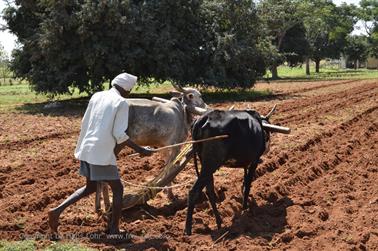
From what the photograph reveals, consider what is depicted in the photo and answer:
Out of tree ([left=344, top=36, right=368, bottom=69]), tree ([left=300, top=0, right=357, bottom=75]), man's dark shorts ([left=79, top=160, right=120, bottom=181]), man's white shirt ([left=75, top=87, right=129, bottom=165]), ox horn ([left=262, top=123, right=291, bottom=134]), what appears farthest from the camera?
tree ([left=344, top=36, right=368, bottom=69])

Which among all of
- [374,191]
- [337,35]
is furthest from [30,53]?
[337,35]

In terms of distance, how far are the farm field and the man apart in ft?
1.72

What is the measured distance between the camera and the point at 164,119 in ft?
27.5

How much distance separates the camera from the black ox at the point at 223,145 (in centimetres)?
694

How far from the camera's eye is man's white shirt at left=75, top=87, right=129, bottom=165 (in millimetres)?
6203

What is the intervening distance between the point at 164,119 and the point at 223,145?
5.38 ft

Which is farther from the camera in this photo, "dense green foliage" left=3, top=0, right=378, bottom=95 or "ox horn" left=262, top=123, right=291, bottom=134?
"dense green foliage" left=3, top=0, right=378, bottom=95

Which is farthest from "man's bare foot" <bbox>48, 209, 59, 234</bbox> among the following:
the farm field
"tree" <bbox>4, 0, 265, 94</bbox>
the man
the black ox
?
"tree" <bbox>4, 0, 265, 94</bbox>

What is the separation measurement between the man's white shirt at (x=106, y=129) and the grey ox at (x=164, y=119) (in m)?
1.88

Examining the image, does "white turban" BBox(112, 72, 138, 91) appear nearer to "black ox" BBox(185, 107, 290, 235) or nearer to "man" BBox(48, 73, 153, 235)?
"man" BBox(48, 73, 153, 235)

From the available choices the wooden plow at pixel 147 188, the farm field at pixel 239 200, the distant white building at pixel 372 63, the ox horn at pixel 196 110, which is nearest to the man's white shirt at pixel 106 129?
the farm field at pixel 239 200

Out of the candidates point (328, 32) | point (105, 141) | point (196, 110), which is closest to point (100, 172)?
point (105, 141)

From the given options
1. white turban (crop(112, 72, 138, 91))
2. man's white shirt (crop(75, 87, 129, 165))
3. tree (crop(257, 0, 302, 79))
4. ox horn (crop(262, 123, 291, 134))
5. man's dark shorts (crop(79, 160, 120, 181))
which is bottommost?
man's dark shorts (crop(79, 160, 120, 181))

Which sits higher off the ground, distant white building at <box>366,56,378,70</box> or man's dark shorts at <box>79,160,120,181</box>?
distant white building at <box>366,56,378,70</box>
